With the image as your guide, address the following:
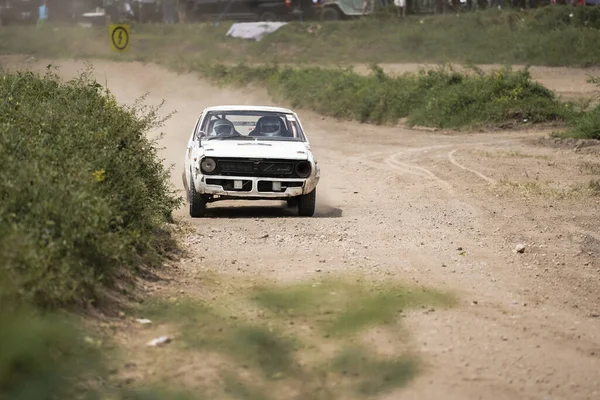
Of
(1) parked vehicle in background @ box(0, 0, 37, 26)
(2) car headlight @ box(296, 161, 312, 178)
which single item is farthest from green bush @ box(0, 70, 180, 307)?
(1) parked vehicle in background @ box(0, 0, 37, 26)

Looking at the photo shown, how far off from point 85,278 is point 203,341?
1.02m

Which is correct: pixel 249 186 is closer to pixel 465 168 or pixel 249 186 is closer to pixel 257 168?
pixel 257 168

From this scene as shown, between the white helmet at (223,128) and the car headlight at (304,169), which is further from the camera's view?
the white helmet at (223,128)

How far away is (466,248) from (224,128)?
4.60 m

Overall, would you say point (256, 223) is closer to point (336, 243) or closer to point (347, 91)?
point (336, 243)

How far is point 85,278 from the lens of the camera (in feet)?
27.6

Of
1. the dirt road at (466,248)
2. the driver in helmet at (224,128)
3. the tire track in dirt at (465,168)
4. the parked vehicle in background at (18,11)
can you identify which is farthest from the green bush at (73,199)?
the parked vehicle in background at (18,11)

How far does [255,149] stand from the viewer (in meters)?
14.9

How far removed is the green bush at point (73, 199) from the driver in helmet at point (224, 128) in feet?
6.29

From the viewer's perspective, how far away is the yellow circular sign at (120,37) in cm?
2548

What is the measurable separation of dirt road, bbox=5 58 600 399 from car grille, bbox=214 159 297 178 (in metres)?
0.59

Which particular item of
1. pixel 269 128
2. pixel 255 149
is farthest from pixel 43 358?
pixel 269 128

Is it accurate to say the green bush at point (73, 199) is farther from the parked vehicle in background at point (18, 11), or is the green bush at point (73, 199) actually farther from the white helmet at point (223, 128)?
the parked vehicle in background at point (18, 11)

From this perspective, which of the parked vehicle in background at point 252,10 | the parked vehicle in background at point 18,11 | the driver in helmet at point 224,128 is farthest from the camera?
the parked vehicle in background at point 18,11
